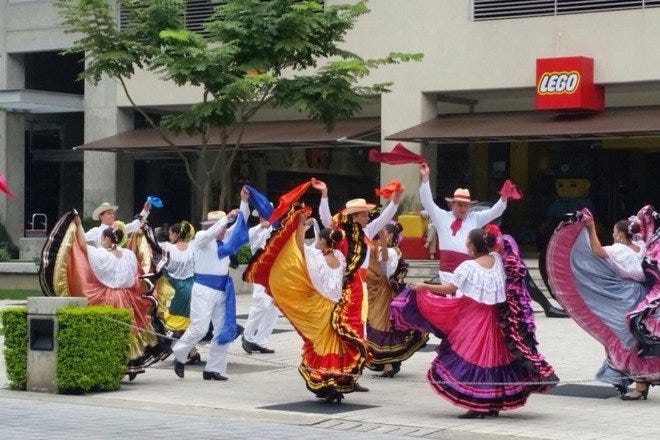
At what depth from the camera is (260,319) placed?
17.0 meters

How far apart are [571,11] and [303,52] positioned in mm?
6318

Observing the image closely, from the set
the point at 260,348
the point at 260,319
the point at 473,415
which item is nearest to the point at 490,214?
the point at 473,415

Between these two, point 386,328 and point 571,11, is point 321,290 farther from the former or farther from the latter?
point 571,11

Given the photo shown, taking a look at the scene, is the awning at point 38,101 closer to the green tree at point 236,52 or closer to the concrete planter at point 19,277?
the green tree at point 236,52

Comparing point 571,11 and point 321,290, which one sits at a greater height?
point 571,11

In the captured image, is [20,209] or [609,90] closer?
[609,90]

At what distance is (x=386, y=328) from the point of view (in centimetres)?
1438

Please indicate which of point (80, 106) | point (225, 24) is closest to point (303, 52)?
point (225, 24)

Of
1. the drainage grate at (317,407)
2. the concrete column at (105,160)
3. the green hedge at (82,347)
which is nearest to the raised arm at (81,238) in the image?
the green hedge at (82,347)

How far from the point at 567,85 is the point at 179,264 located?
15.1m

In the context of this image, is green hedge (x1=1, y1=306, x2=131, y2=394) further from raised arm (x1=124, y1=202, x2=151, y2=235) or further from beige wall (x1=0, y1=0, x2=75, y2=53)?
beige wall (x1=0, y1=0, x2=75, y2=53)

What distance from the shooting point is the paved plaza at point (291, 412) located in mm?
10883

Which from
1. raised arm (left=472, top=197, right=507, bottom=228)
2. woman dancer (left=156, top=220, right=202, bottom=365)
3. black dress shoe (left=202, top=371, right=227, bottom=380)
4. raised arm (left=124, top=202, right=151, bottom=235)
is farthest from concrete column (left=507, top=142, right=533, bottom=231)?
black dress shoe (left=202, top=371, right=227, bottom=380)

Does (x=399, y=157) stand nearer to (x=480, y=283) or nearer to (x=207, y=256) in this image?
(x=480, y=283)
